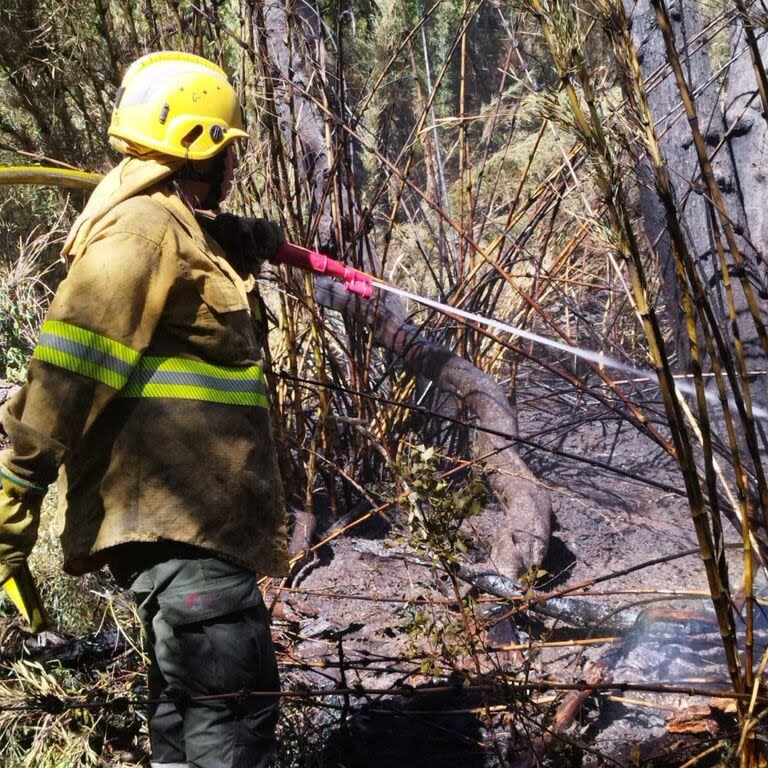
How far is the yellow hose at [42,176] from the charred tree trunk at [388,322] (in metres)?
0.91

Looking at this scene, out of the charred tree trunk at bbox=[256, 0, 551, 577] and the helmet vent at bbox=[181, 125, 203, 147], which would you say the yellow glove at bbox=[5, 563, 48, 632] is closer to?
the helmet vent at bbox=[181, 125, 203, 147]

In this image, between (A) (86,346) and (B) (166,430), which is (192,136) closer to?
(A) (86,346)

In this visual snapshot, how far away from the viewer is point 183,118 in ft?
7.11

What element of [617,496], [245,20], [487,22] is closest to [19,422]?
[245,20]

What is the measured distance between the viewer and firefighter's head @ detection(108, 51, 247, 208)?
7.10ft

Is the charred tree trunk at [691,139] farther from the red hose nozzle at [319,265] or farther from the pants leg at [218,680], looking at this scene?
the pants leg at [218,680]

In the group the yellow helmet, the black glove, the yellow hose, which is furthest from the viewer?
the black glove

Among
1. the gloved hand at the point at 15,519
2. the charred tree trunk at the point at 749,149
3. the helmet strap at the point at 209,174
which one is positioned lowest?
the gloved hand at the point at 15,519

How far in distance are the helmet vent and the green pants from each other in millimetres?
1058

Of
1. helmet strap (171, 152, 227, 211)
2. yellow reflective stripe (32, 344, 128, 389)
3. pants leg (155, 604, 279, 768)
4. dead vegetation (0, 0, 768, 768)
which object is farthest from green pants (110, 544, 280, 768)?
helmet strap (171, 152, 227, 211)

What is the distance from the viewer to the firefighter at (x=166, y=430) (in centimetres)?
191

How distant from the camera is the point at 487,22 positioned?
525 inches

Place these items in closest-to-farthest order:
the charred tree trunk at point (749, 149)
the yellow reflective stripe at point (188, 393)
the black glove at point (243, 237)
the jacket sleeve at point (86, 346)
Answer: the jacket sleeve at point (86, 346), the yellow reflective stripe at point (188, 393), the black glove at point (243, 237), the charred tree trunk at point (749, 149)

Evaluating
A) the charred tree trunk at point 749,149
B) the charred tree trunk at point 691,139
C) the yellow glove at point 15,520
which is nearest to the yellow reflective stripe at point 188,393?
the yellow glove at point 15,520
